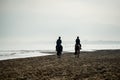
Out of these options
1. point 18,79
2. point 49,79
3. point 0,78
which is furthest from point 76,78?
point 0,78

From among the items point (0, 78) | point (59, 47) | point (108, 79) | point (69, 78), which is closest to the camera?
point (108, 79)

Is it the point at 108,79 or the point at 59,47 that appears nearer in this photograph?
the point at 108,79

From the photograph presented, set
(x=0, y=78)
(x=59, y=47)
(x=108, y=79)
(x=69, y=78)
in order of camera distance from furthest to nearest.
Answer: (x=59, y=47) → (x=0, y=78) → (x=69, y=78) → (x=108, y=79)

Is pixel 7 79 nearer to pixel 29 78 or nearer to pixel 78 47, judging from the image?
Answer: pixel 29 78

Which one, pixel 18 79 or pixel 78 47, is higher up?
pixel 78 47

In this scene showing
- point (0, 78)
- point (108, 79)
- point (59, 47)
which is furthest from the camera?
point (59, 47)

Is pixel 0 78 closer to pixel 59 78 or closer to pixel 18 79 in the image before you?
pixel 18 79

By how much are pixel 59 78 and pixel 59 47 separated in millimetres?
18007

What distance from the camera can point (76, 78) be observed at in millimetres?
14281

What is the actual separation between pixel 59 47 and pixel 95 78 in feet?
61.5

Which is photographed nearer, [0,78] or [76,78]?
[76,78]

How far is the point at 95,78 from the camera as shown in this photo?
1392cm

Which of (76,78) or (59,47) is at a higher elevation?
(59,47)

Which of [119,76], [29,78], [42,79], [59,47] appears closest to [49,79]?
[42,79]
